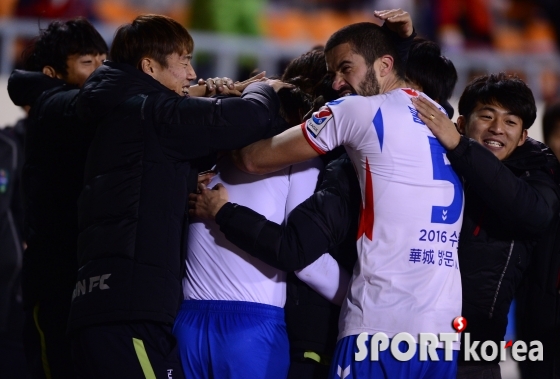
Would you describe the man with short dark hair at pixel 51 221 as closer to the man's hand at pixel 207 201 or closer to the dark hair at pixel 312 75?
the man's hand at pixel 207 201

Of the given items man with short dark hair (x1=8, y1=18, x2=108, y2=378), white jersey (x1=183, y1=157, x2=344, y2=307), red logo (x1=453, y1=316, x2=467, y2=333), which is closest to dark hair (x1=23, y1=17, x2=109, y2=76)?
man with short dark hair (x1=8, y1=18, x2=108, y2=378)

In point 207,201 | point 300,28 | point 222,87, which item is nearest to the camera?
point 207,201

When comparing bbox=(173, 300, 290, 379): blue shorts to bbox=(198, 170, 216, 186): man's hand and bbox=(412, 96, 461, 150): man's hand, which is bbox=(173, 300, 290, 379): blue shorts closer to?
bbox=(198, 170, 216, 186): man's hand

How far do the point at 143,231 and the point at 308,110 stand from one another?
36.1 inches

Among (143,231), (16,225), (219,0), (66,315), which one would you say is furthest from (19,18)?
(143,231)

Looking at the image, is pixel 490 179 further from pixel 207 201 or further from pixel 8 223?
pixel 8 223

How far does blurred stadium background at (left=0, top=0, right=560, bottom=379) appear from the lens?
8883 millimetres

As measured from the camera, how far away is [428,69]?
3.62 m

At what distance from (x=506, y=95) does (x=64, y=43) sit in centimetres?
200

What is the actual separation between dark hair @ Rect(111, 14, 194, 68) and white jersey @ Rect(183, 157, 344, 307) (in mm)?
495

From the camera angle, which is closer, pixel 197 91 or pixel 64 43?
pixel 197 91

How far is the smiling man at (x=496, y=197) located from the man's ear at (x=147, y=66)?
100 centimetres

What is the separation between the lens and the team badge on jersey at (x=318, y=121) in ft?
9.72

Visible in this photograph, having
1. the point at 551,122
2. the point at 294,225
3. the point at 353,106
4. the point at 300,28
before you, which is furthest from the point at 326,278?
the point at 300,28
